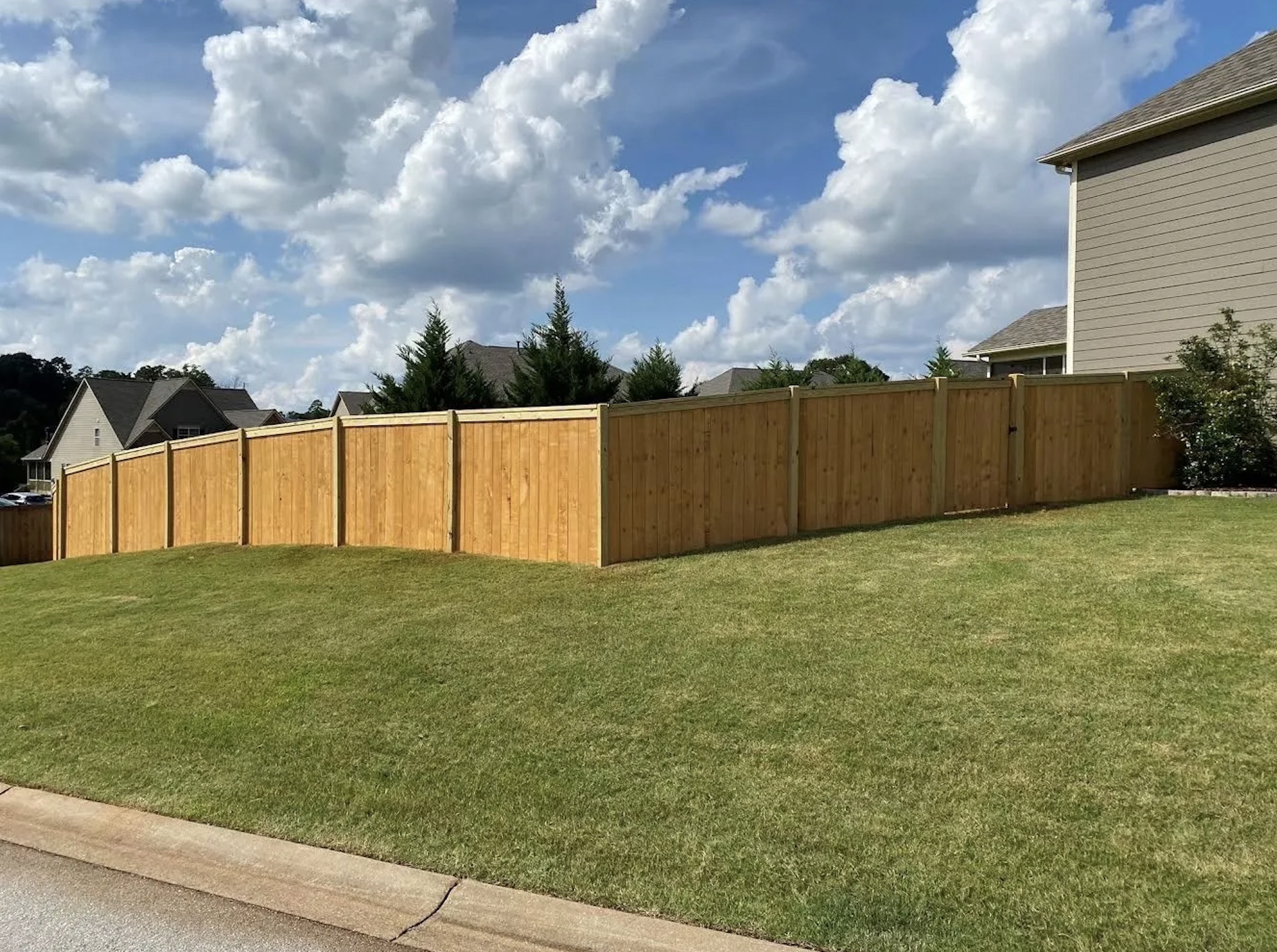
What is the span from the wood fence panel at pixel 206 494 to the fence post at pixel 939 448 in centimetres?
1005

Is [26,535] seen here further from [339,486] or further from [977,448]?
[977,448]

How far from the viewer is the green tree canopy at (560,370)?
18.9 m

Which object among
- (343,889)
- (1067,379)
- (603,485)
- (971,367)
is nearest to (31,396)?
(971,367)

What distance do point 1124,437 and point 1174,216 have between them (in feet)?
14.4

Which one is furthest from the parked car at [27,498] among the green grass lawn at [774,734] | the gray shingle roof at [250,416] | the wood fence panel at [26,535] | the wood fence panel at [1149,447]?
the wood fence panel at [1149,447]

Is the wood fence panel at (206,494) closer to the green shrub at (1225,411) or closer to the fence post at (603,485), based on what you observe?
the fence post at (603,485)

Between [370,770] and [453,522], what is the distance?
5767 mm

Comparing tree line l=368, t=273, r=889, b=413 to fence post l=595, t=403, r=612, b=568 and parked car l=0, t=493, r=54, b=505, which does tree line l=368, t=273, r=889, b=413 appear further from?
parked car l=0, t=493, r=54, b=505

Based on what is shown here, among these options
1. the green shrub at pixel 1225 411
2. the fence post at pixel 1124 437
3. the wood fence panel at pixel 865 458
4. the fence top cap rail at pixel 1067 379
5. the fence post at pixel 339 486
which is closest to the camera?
the wood fence panel at pixel 865 458

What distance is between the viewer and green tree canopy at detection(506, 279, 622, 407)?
18859mm

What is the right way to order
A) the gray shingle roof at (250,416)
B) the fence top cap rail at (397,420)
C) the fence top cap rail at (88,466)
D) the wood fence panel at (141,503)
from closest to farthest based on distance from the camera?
the fence top cap rail at (397,420) → the wood fence panel at (141,503) → the fence top cap rail at (88,466) → the gray shingle roof at (250,416)

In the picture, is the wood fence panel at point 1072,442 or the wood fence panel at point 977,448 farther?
the wood fence panel at point 1072,442

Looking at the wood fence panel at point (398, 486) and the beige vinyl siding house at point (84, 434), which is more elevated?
the beige vinyl siding house at point (84, 434)

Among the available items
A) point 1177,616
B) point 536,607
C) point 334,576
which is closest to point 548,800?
point 536,607
